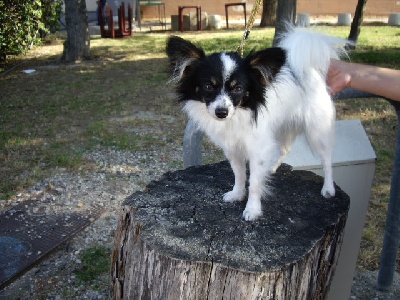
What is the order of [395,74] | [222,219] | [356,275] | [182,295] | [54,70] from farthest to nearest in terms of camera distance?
1. [54,70]
2. [356,275]
3. [395,74]
4. [222,219]
5. [182,295]

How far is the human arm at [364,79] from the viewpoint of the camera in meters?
2.29

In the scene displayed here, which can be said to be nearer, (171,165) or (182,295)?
(182,295)

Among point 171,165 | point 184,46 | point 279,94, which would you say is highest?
point 184,46

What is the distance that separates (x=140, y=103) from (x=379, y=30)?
9953 millimetres

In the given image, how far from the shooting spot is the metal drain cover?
10.3 ft

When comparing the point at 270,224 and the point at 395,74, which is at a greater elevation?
the point at 395,74

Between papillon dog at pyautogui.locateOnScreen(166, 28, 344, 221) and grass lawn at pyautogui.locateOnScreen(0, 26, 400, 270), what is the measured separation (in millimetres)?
498

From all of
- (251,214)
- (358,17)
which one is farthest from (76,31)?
(251,214)

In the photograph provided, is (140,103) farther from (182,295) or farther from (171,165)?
(182,295)

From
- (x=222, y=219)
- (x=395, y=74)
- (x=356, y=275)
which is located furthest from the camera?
(x=356, y=275)

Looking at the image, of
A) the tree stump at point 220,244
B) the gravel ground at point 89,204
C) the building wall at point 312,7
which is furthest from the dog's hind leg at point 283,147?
the building wall at point 312,7

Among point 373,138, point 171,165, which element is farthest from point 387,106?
point 171,165

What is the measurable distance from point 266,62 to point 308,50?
367 mm

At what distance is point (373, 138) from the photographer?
5250mm
